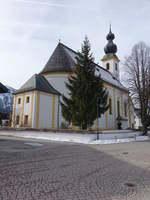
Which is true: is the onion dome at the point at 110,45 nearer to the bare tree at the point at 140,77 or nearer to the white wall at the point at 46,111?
the bare tree at the point at 140,77

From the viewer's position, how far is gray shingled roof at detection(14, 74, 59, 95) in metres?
23.0

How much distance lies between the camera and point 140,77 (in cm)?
2322

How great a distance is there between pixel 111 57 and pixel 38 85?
89.2 feet

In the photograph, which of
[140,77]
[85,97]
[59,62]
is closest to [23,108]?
[59,62]

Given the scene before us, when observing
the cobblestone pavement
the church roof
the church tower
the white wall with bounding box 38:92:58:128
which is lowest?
the cobblestone pavement

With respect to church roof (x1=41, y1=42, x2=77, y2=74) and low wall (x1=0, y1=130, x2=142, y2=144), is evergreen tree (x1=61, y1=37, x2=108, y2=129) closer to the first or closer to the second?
low wall (x1=0, y1=130, x2=142, y2=144)

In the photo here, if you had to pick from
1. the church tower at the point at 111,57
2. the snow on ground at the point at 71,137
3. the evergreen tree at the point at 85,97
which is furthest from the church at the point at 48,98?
the church tower at the point at 111,57

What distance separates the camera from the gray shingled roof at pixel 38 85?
2304 cm

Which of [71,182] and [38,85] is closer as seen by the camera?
Result: [71,182]

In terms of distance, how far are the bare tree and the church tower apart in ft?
64.8

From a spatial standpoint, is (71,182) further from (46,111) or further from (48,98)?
(48,98)

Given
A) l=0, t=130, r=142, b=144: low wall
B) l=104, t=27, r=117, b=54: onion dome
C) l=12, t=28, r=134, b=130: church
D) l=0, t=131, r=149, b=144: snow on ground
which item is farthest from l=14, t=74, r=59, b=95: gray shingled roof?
l=104, t=27, r=117, b=54: onion dome

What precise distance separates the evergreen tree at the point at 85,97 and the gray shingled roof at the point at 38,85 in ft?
20.4

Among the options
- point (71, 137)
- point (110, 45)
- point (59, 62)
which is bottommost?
point (71, 137)
